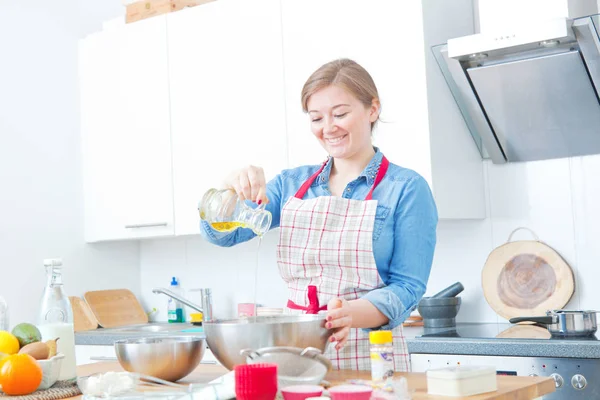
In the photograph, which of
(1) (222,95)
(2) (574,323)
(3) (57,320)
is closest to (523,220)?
(2) (574,323)

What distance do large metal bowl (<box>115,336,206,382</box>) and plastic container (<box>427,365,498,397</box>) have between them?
43cm

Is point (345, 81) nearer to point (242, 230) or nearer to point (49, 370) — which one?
point (242, 230)

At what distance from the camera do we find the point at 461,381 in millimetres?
1255

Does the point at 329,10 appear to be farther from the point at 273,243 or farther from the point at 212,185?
the point at 273,243

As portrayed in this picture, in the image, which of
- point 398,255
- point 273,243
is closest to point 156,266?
point 273,243

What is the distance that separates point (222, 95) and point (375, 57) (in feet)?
2.33

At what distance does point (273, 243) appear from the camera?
3.56 meters

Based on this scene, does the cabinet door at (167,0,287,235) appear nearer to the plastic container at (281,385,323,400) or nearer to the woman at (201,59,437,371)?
the woman at (201,59,437,371)

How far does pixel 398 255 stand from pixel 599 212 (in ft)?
4.43

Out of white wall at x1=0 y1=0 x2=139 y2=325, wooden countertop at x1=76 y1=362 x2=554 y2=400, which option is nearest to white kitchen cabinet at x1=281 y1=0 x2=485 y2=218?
white wall at x1=0 y1=0 x2=139 y2=325

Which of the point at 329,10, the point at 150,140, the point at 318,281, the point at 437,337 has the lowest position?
the point at 437,337

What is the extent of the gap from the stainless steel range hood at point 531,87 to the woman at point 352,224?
0.91 meters

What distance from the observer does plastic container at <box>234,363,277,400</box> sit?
118 cm

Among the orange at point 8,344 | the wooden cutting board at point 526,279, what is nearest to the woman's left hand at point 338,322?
the orange at point 8,344
